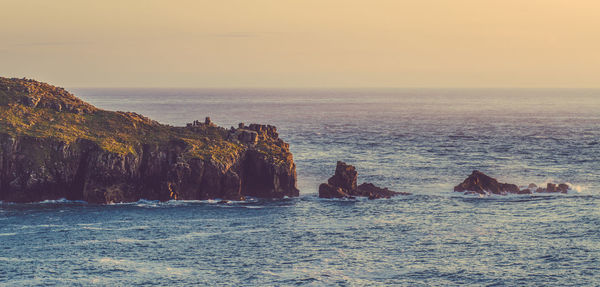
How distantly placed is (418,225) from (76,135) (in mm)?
50506

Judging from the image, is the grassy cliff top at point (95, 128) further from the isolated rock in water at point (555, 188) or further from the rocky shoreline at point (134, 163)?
the isolated rock in water at point (555, 188)

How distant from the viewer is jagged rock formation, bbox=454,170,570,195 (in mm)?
104562

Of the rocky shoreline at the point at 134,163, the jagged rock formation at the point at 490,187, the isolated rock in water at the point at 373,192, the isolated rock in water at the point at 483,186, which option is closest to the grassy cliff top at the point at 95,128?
the rocky shoreline at the point at 134,163

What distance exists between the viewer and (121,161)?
9612cm

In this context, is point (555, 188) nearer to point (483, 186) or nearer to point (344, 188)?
point (483, 186)

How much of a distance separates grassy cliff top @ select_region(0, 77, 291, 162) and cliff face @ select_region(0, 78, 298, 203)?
151 mm

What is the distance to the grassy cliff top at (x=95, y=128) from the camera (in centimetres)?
9969

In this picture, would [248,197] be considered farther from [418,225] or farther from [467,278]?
[467,278]

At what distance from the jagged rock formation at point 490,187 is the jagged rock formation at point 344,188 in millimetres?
11250

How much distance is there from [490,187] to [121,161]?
54542 millimetres

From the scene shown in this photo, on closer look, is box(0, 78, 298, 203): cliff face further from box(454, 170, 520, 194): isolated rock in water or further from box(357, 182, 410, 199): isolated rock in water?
box(454, 170, 520, 194): isolated rock in water

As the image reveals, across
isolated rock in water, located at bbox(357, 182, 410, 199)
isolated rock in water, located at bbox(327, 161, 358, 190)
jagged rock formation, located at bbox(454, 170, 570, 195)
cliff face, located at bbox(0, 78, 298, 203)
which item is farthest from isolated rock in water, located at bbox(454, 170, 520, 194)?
cliff face, located at bbox(0, 78, 298, 203)

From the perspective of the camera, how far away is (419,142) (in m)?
180

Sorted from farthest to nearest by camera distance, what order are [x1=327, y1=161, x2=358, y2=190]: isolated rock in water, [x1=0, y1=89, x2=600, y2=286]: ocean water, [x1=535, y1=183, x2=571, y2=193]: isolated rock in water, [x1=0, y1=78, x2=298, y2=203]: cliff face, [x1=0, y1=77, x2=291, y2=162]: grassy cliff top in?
[x1=535, y1=183, x2=571, y2=193]: isolated rock in water
[x1=327, y1=161, x2=358, y2=190]: isolated rock in water
[x1=0, y1=77, x2=291, y2=162]: grassy cliff top
[x1=0, y1=78, x2=298, y2=203]: cliff face
[x1=0, y1=89, x2=600, y2=286]: ocean water
